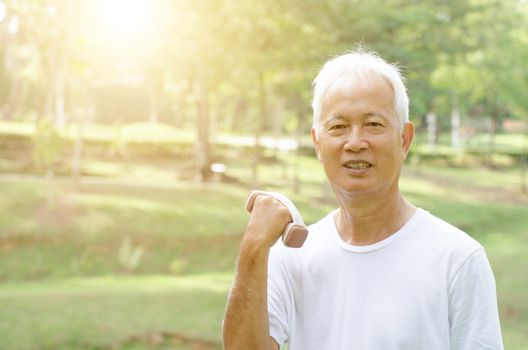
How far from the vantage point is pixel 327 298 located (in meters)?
2.19

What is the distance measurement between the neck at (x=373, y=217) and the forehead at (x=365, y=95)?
0.24 m

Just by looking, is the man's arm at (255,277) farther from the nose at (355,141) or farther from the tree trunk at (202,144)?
the tree trunk at (202,144)

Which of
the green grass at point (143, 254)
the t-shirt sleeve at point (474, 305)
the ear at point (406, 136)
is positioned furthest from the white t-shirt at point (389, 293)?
the green grass at point (143, 254)

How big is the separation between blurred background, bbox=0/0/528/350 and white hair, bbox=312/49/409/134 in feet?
13.4

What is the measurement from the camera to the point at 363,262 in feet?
7.13

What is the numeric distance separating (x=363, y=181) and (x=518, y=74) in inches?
1033

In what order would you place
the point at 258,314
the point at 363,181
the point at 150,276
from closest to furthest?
the point at 258,314, the point at 363,181, the point at 150,276

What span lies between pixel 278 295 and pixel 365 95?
61cm

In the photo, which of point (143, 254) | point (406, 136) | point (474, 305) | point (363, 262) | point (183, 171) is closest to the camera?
point (474, 305)

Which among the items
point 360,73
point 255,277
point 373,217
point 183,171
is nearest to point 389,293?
point 373,217

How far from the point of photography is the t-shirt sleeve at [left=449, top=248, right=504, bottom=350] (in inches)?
80.5

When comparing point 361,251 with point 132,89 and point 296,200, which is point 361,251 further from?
point 132,89

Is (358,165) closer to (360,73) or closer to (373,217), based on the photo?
(373,217)

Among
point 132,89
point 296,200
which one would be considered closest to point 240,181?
point 296,200
